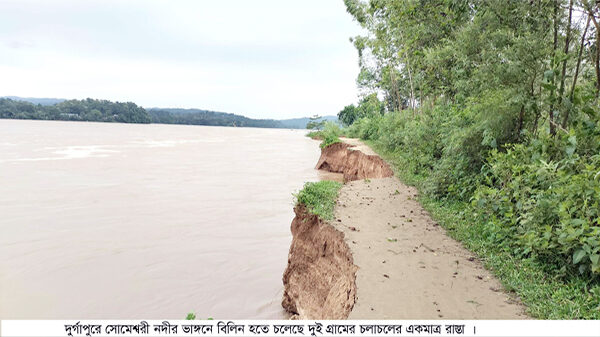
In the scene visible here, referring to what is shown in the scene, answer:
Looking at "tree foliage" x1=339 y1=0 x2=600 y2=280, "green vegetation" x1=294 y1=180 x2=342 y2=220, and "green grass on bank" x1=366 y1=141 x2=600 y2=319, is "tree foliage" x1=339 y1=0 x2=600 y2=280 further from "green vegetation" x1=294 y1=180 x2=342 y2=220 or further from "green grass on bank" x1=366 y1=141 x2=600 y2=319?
"green vegetation" x1=294 y1=180 x2=342 y2=220

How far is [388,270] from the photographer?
4789mm

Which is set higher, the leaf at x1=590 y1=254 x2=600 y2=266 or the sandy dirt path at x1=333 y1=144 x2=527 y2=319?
the leaf at x1=590 y1=254 x2=600 y2=266

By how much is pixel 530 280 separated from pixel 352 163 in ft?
52.8

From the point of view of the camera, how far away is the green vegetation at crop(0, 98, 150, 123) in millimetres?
103250

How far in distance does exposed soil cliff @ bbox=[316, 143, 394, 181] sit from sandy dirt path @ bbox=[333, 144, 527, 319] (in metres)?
6.71

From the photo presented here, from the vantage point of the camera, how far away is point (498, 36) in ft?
20.9

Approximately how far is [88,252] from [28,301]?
7.24 ft

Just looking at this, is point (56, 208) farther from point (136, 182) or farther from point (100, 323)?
point (100, 323)

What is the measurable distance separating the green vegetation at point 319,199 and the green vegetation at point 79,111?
418 feet

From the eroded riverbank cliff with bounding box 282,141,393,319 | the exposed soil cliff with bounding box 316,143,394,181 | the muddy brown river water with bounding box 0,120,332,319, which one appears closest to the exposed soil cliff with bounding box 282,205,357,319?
the eroded riverbank cliff with bounding box 282,141,393,319

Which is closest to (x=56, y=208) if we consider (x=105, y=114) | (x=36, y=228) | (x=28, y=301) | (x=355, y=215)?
(x=36, y=228)

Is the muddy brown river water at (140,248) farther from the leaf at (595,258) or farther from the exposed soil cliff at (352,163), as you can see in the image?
the leaf at (595,258)

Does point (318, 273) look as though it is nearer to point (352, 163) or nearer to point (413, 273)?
point (413, 273)

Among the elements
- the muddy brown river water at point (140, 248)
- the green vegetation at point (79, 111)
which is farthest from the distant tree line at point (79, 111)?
the muddy brown river water at point (140, 248)
